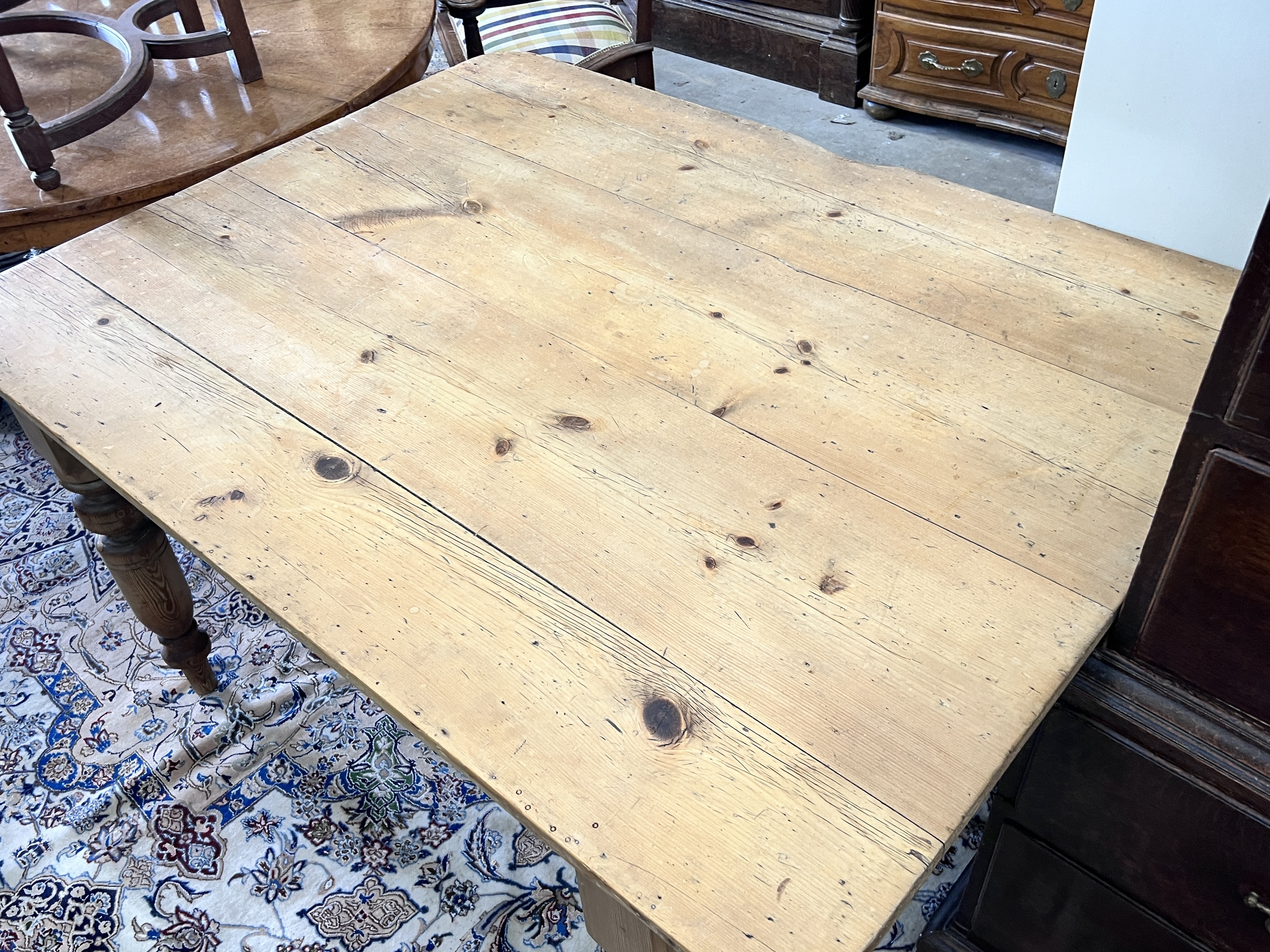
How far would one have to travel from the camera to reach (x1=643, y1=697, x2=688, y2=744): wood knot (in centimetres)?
68

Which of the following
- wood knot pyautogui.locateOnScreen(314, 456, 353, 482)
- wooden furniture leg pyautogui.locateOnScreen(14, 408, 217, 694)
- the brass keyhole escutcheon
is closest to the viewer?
wood knot pyautogui.locateOnScreen(314, 456, 353, 482)

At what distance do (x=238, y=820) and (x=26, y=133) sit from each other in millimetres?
1010

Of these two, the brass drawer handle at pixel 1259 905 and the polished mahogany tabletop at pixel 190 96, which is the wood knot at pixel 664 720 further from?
the polished mahogany tabletop at pixel 190 96

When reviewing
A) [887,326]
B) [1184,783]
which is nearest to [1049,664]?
[1184,783]

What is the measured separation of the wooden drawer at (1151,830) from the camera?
792 mm

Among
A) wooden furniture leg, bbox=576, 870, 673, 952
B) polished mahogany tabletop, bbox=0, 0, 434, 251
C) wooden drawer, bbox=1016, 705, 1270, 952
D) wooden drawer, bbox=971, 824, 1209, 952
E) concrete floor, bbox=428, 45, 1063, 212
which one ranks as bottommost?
concrete floor, bbox=428, 45, 1063, 212

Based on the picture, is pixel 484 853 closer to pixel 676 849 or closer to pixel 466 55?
pixel 676 849

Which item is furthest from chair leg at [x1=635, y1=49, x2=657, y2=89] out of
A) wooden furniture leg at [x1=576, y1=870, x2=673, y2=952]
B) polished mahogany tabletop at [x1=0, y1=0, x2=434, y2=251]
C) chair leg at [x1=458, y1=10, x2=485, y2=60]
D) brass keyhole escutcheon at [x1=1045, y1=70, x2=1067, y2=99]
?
wooden furniture leg at [x1=576, y1=870, x2=673, y2=952]

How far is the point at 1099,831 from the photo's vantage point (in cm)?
90

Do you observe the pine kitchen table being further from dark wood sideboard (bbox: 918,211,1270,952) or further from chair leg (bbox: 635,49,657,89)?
chair leg (bbox: 635,49,657,89)

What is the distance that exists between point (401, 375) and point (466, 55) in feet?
5.05

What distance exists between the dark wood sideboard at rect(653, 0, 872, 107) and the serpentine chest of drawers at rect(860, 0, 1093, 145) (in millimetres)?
131

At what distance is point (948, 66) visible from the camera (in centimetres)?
278

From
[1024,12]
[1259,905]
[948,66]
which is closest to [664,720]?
[1259,905]
